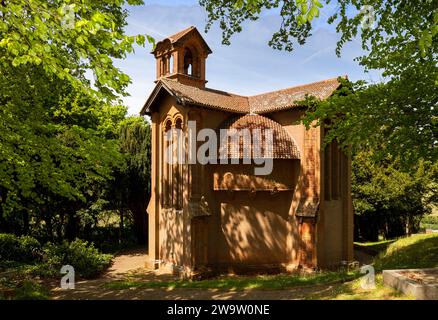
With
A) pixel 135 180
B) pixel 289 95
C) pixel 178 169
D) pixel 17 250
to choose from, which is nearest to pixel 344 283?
pixel 178 169

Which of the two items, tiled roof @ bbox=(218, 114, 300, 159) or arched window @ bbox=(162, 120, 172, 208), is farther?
arched window @ bbox=(162, 120, 172, 208)

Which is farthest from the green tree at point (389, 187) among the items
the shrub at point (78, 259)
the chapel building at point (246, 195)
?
the shrub at point (78, 259)

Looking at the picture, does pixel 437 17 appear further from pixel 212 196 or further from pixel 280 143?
pixel 212 196

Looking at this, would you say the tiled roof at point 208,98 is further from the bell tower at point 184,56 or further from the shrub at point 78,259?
the shrub at point 78,259

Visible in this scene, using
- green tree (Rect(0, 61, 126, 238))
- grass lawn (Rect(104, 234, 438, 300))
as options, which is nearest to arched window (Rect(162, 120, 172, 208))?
grass lawn (Rect(104, 234, 438, 300))

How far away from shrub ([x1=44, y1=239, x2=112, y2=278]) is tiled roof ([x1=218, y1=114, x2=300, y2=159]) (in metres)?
10.4

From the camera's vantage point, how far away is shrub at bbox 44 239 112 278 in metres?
20.0

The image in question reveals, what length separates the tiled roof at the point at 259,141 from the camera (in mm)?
19328

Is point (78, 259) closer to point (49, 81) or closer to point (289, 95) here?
point (49, 81)

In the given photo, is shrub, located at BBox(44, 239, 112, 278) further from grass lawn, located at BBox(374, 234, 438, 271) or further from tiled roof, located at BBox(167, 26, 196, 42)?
grass lawn, located at BBox(374, 234, 438, 271)

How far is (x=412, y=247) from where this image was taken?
61.8ft

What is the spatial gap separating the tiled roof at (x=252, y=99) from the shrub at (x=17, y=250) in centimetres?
1155

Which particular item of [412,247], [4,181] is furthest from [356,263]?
[4,181]

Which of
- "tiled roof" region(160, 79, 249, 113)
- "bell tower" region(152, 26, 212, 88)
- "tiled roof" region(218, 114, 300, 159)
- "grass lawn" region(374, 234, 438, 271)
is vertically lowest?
"grass lawn" region(374, 234, 438, 271)
